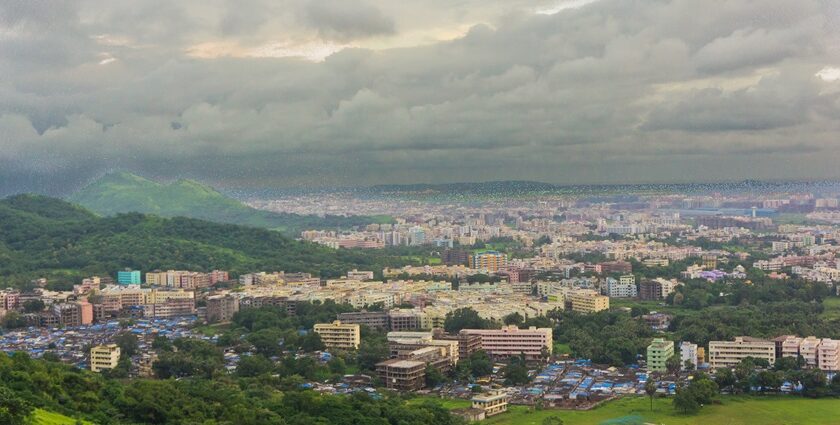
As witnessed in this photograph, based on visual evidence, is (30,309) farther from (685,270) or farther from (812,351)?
(685,270)

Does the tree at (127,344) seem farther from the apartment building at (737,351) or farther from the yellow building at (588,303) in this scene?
the yellow building at (588,303)

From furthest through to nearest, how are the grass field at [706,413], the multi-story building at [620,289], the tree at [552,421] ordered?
the multi-story building at [620,289] → the grass field at [706,413] → the tree at [552,421]

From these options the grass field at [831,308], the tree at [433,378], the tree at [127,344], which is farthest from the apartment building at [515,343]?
the grass field at [831,308]

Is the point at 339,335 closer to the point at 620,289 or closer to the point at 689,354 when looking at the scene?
the point at 689,354

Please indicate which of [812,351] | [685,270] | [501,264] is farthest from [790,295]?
[501,264]

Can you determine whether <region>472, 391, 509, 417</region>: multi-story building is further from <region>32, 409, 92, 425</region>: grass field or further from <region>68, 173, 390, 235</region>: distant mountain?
<region>68, 173, 390, 235</region>: distant mountain

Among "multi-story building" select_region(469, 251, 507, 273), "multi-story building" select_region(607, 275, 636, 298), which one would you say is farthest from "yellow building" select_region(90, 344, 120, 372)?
"multi-story building" select_region(469, 251, 507, 273)

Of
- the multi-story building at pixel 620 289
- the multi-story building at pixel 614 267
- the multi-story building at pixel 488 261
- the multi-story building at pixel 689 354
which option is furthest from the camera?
the multi-story building at pixel 488 261

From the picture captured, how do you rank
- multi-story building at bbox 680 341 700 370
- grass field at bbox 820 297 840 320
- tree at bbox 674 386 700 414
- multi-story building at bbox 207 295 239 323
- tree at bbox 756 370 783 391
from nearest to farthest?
1. tree at bbox 674 386 700 414
2. tree at bbox 756 370 783 391
3. multi-story building at bbox 680 341 700 370
4. grass field at bbox 820 297 840 320
5. multi-story building at bbox 207 295 239 323
